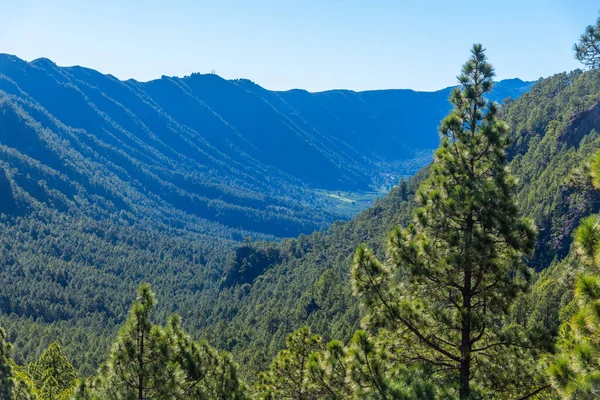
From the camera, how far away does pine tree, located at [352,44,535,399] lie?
15.8m

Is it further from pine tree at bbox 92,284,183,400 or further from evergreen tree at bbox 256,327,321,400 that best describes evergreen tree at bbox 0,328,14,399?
pine tree at bbox 92,284,183,400

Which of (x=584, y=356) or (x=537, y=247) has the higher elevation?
(x=537, y=247)

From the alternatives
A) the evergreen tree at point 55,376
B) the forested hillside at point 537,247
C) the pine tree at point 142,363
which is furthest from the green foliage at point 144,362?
the forested hillside at point 537,247

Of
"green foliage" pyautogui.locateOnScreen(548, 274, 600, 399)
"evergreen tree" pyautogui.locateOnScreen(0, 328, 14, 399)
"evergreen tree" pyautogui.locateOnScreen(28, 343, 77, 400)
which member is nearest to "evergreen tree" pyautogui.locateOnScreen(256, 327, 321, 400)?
"evergreen tree" pyautogui.locateOnScreen(0, 328, 14, 399)

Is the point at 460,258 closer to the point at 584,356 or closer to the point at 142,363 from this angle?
the point at 584,356

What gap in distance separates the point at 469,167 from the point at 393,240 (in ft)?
11.9

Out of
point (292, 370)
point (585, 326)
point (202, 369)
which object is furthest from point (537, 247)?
point (585, 326)

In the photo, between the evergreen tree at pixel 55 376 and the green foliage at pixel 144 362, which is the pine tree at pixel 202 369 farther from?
the evergreen tree at pixel 55 376

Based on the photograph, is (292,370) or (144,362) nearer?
(144,362)

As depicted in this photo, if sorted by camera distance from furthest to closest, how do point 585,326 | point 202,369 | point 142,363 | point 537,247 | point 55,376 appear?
point 537,247, point 55,376, point 202,369, point 142,363, point 585,326

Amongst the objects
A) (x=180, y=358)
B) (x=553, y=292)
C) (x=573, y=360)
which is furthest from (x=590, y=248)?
(x=553, y=292)

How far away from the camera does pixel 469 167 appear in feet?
55.4

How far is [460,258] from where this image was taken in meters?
15.8

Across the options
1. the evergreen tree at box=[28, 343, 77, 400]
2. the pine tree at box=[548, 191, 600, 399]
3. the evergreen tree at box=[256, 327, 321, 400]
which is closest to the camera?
the pine tree at box=[548, 191, 600, 399]
